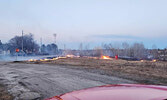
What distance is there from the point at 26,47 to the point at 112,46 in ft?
163

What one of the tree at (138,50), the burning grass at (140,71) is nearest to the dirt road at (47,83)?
the burning grass at (140,71)

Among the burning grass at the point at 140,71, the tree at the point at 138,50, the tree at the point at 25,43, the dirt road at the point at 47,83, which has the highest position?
the tree at the point at 25,43

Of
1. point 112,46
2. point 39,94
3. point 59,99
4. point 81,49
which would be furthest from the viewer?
point 81,49

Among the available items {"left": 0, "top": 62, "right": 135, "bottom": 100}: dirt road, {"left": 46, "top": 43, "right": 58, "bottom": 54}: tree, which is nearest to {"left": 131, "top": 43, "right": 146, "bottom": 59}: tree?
{"left": 46, "top": 43, "right": 58, "bottom": 54}: tree

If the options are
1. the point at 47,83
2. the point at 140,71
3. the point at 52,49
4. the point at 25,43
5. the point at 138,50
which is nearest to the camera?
the point at 47,83

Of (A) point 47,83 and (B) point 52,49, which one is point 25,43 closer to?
(B) point 52,49

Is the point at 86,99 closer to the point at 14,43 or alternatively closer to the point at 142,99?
the point at 142,99

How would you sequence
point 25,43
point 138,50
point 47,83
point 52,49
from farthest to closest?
1. point 52,49
2. point 25,43
3. point 138,50
4. point 47,83

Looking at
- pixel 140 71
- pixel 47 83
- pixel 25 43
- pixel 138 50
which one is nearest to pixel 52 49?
pixel 25 43

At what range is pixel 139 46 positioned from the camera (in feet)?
223

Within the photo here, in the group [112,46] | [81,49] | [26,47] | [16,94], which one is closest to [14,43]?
[26,47]

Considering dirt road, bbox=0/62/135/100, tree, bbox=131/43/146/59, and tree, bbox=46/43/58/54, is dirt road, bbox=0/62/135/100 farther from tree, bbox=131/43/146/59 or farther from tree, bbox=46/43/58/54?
tree, bbox=46/43/58/54

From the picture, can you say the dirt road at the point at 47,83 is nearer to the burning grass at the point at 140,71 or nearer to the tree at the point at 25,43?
the burning grass at the point at 140,71

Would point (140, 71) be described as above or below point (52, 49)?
below
